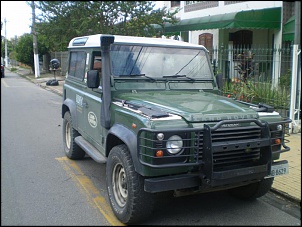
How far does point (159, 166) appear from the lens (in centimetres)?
330

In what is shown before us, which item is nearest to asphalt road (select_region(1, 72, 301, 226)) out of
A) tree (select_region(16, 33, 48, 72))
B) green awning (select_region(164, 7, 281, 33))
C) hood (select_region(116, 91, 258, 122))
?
hood (select_region(116, 91, 258, 122))

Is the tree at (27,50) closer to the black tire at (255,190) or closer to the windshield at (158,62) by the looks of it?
the windshield at (158,62)

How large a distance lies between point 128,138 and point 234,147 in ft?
3.58

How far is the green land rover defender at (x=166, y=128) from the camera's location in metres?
3.40

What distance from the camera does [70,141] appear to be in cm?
630

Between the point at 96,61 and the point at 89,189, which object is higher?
the point at 96,61

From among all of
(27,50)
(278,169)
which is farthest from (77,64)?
(27,50)

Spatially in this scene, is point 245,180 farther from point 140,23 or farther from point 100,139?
point 140,23

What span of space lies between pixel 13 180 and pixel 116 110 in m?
2.19

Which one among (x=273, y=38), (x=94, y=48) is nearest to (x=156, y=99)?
(x=94, y=48)

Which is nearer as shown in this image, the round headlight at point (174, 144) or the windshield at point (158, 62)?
the round headlight at point (174, 144)

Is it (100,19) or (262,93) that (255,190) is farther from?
(100,19)

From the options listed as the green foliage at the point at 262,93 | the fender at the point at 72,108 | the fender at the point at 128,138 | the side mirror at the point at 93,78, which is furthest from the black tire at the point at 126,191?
the green foliage at the point at 262,93

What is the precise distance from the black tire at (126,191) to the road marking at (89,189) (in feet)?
0.35
